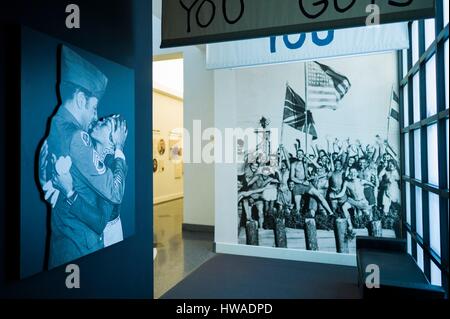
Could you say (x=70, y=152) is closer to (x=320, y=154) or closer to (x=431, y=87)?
(x=431, y=87)

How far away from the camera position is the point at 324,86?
4.79 metres

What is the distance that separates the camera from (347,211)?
471 cm

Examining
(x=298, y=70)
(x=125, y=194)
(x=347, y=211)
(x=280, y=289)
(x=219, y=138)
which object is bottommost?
(x=280, y=289)

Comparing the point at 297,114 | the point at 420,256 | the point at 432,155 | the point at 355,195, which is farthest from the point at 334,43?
the point at 420,256

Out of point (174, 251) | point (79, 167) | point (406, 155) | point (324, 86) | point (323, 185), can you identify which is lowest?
point (174, 251)

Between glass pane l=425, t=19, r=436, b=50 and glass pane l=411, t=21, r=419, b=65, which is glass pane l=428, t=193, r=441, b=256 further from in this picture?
glass pane l=411, t=21, r=419, b=65

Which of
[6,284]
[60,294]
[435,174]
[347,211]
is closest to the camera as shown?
[6,284]

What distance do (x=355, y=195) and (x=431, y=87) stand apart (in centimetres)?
210

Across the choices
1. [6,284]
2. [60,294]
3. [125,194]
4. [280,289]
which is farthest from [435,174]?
[6,284]

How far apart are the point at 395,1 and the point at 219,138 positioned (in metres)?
3.77

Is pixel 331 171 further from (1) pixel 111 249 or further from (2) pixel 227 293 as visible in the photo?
(1) pixel 111 249

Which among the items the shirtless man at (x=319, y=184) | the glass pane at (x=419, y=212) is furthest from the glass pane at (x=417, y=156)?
the shirtless man at (x=319, y=184)

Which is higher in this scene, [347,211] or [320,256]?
[347,211]

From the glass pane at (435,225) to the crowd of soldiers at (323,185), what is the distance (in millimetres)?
1474
